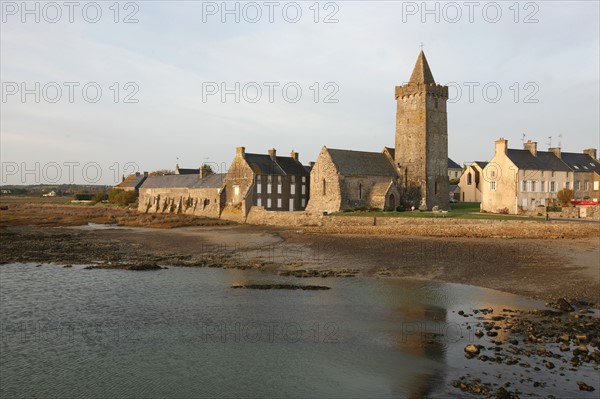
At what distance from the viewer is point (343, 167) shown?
157 feet

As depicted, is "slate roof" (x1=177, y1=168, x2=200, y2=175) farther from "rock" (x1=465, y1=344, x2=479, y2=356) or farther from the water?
"rock" (x1=465, y1=344, x2=479, y2=356)

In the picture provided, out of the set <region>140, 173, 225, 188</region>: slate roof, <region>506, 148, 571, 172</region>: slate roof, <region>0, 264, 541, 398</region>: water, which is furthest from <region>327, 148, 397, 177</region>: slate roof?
<region>0, 264, 541, 398</region>: water

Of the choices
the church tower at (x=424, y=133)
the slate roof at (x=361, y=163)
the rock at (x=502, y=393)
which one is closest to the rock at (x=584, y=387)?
the rock at (x=502, y=393)

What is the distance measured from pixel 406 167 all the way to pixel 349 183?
621cm

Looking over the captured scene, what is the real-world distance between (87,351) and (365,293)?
1035 cm

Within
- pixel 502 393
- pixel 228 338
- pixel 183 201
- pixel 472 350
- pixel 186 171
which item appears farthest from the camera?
pixel 186 171

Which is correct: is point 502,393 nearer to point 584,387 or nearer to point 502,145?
point 584,387

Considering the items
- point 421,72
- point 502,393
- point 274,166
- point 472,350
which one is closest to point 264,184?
point 274,166

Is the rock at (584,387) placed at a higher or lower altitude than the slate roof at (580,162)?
lower

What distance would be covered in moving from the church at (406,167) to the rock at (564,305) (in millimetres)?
29981

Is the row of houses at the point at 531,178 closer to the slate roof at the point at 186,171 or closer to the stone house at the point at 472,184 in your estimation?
the stone house at the point at 472,184

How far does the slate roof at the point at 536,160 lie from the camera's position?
45.3 meters

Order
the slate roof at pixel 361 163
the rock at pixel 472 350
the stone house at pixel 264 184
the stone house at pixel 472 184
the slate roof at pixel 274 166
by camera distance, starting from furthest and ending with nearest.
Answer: the stone house at pixel 472 184
the slate roof at pixel 274 166
the stone house at pixel 264 184
the slate roof at pixel 361 163
the rock at pixel 472 350

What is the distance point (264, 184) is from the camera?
51844 mm
